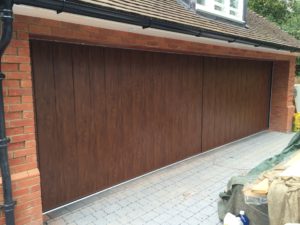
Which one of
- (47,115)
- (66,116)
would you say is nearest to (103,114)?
(66,116)

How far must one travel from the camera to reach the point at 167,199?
426cm

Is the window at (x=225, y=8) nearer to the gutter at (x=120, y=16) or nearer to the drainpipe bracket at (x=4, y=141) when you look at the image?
the gutter at (x=120, y=16)

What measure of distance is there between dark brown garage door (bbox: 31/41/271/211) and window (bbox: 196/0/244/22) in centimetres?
110

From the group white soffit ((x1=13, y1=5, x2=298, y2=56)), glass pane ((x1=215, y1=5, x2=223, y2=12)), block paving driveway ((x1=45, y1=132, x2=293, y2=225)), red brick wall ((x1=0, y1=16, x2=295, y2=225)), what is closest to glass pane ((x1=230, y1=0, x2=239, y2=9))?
glass pane ((x1=215, y1=5, x2=223, y2=12))

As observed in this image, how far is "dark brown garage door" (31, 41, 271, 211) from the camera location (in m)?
3.81

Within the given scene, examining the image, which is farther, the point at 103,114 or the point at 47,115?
the point at 103,114

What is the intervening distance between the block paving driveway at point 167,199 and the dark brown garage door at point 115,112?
23cm

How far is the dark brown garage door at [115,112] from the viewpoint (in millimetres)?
3812

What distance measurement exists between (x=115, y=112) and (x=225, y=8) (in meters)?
4.33

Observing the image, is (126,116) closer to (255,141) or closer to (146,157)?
(146,157)

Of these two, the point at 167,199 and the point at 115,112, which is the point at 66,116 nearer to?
the point at 115,112

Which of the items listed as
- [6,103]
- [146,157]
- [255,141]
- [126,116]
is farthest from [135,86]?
[255,141]

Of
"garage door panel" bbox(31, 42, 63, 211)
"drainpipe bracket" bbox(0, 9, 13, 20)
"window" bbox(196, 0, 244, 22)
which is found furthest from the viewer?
"window" bbox(196, 0, 244, 22)

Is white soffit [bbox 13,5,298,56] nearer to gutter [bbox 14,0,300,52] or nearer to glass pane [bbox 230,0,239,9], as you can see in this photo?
gutter [bbox 14,0,300,52]
